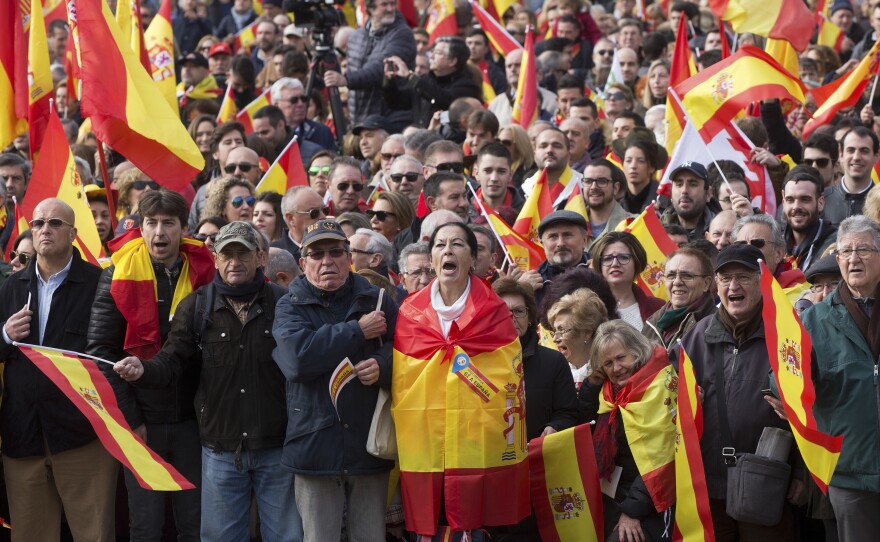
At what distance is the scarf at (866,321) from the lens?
691 centimetres

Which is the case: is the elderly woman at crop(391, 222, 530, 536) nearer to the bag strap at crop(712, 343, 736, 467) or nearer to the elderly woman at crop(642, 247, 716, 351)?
the bag strap at crop(712, 343, 736, 467)

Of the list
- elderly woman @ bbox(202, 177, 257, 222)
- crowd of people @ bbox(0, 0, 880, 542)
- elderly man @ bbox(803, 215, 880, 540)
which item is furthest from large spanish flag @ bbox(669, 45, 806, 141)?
elderly man @ bbox(803, 215, 880, 540)

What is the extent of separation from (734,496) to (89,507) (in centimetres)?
352

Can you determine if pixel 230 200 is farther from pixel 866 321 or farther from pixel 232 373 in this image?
pixel 866 321

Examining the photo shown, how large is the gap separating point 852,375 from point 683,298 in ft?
4.10

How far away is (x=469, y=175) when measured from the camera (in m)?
11.9

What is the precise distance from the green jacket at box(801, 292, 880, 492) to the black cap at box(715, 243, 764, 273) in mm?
442

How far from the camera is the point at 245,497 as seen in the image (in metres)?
7.32

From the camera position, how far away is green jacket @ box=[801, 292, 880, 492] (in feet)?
22.5

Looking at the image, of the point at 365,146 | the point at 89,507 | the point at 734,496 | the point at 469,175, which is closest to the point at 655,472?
the point at 734,496

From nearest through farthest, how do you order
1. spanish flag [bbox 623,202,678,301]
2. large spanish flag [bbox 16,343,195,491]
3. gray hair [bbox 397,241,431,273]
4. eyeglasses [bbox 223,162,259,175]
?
large spanish flag [bbox 16,343,195,491], gray hair [bbox 397,241,431,273], spanish flag [bbox 623,202,678,301], eyeglasses [bbox 223,162,259,175]

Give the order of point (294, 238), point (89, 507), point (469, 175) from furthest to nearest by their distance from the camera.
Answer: point (469, 175), point (294, 238), point (89, 507)

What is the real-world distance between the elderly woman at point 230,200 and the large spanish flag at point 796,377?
173 inches

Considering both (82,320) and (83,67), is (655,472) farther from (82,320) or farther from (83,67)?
(83,67)
